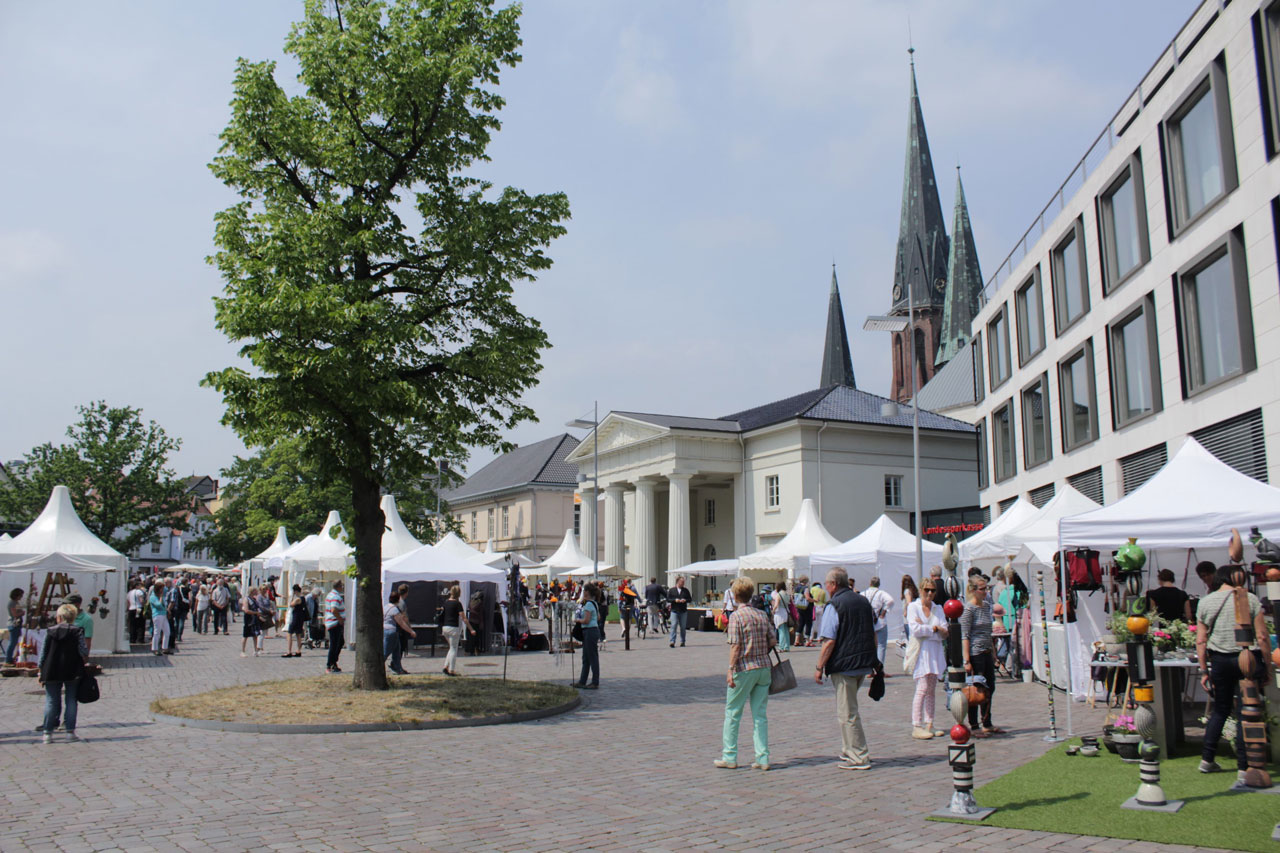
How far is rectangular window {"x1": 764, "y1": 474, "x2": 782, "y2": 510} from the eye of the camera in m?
53.6

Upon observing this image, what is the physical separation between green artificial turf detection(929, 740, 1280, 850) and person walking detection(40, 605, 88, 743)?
9.65 m

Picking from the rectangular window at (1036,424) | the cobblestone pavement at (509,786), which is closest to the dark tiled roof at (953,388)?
the rectangular window at (1036,424)

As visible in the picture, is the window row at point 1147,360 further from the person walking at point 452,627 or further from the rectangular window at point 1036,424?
the person walking at point 452,627

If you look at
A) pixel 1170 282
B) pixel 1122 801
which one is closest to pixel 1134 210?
pixel 1170 282

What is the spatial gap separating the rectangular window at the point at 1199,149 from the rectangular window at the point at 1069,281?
5974 millimetres

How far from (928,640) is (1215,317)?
12.5 m

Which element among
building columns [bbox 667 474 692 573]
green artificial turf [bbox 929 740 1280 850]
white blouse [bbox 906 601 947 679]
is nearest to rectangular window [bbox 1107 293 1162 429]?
white blouse [bbox 906 601 947 679]

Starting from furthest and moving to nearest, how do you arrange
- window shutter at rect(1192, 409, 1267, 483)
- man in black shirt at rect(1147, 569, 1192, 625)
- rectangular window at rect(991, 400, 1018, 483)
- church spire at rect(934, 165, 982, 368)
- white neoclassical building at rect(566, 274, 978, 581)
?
church spire at rect(934, 165, 982, 368) → white neoclassical building at rect(566, 274, 978, 581) → rectangular window at rect(991, 400, 1018, 483) → window shutter at rect(1192, 409, 1267, 483) → man in black shirt at rect(1147, 569, 1192, 625)

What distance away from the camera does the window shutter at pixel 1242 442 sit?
1784 cm

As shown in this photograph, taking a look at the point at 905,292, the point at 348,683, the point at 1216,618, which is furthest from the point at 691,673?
the point at 905,292

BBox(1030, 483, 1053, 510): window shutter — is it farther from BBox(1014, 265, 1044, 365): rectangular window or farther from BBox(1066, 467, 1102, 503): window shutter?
BBox(1014, 265, 1044, 365): rectangular window

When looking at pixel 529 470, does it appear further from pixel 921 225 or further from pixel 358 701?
pixel 358 701

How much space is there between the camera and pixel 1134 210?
23734mm

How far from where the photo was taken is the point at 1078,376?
2869 centimetres
